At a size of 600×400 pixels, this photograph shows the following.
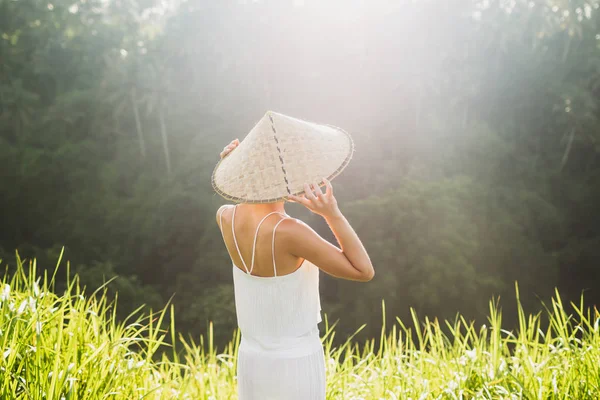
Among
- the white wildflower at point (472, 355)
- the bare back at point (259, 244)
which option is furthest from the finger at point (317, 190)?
the white wildflower at point (472, 355)

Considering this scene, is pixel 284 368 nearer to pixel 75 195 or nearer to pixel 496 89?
pixel 75 195

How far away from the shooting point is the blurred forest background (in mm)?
15648

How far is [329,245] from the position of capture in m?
1.19

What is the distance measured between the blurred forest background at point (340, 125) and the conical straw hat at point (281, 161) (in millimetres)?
13428

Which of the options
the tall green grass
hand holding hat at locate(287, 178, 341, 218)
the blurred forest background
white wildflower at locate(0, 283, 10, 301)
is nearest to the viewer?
hand holding hat at locate(287, 178, 341, 218)

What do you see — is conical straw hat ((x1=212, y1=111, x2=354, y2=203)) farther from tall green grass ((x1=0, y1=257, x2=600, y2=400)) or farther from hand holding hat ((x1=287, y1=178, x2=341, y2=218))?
tall green grass ((x1=0, y1=257, x2=600, y2=400))

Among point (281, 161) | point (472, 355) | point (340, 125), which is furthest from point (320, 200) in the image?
point (340, 125)

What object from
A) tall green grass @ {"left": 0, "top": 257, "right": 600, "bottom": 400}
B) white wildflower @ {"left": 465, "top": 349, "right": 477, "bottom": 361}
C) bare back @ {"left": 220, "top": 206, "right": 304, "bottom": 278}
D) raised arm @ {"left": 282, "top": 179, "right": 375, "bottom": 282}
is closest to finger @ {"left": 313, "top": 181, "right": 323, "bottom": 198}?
raised arm @ {"left": 282, "top": 179, "right": 375, "bottom": 282}

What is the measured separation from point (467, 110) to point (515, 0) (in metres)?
5.32

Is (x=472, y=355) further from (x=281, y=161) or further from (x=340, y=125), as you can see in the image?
(x=340, y=125)

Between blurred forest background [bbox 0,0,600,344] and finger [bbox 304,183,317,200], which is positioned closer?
finger [bbox 304,183,317,200]

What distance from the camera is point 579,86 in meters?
21.1

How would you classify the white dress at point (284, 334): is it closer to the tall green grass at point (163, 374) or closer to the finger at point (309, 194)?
the finger at point (309, 194)

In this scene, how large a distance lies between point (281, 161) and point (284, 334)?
447 mm
